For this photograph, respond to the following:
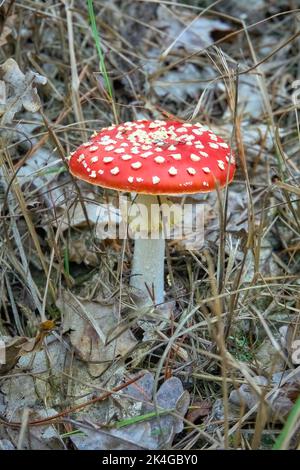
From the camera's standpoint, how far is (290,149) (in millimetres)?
4598

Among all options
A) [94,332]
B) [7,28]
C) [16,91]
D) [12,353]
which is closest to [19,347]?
[12,353]

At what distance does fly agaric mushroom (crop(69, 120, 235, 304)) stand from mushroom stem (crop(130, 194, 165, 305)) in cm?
15

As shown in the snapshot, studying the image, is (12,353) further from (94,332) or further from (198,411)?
(198,411)

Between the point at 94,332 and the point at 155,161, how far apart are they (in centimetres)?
94

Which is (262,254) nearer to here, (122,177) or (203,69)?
(122,177)

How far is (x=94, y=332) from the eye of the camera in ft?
9.14

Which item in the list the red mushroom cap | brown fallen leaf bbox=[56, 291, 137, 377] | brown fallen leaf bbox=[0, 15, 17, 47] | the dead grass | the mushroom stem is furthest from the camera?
brown fallen leaf bbox=[0, 15, 17, 47]

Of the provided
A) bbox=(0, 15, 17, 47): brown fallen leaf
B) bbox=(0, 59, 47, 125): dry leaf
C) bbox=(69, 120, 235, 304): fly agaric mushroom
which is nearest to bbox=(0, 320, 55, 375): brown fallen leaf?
bbox=(69, 120, 235, 304): fly agaric mushroom

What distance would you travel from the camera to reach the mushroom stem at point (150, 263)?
315cm

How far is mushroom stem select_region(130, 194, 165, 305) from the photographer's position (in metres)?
3.15

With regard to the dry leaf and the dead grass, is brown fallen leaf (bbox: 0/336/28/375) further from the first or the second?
the dry leaf

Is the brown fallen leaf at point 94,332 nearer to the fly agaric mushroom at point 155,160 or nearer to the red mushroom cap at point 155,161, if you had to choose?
the fly agaric mushroom at point 155,160

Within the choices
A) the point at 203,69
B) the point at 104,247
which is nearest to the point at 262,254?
the point at 104,247

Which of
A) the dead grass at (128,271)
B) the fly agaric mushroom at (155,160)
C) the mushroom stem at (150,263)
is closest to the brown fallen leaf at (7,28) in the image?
the dead grass at (128,271)
